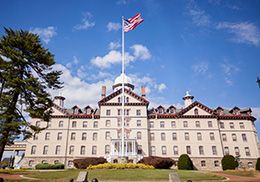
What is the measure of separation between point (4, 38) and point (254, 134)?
51.4 m

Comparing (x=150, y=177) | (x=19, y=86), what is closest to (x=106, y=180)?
(x=150, y=177)

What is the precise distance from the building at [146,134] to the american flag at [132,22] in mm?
19823

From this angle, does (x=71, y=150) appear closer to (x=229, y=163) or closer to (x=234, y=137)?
(x=229, y=163)

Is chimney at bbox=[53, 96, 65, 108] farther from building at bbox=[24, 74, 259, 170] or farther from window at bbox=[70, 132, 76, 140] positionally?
window at bbox=[70, 132, 76, 140]

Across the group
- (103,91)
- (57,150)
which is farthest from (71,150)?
(103,91)

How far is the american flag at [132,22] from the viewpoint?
1217 inches

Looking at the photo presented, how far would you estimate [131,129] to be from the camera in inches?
1849

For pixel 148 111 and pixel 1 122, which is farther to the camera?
pixel 148 111

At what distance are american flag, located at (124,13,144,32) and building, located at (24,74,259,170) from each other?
19.8 metres

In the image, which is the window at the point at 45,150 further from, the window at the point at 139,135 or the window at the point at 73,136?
the window at the point at 139,135

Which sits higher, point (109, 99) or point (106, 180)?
point (109, 99)

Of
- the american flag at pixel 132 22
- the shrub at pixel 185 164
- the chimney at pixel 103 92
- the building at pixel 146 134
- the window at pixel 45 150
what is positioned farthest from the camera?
the chimney at pixel 103 92

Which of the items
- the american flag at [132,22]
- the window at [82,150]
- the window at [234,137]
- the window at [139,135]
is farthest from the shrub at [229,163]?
the american flag at [132,22]

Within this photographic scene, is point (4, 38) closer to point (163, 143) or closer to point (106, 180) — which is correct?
point (106, 180)
